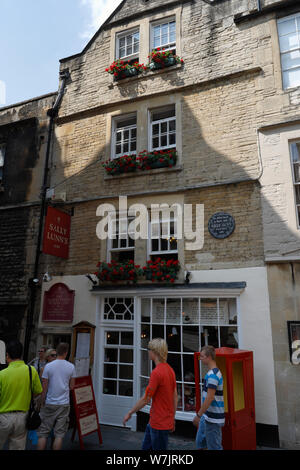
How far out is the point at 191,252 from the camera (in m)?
8.35

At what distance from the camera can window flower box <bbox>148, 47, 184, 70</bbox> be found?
9.75 m

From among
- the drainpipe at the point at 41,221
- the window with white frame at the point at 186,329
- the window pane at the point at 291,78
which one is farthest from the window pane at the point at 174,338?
the window pane at the point at 291,78

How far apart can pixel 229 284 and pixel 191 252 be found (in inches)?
51.2

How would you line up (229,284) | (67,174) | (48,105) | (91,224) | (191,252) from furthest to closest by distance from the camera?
(48,105) < (67,174) < (91,224) < (191,252) < (229,284)

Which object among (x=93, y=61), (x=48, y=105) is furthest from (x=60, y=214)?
(x=93, y=61)

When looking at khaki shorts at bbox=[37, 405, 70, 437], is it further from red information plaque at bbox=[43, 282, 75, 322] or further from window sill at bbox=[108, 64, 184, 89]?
window sill at bbox=[108, 64, 184, 89]

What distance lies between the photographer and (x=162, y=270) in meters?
8.41

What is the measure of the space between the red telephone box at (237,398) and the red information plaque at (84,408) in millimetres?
2147

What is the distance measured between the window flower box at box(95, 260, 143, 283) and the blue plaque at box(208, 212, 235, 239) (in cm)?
A: 212

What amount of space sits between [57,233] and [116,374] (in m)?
4.13

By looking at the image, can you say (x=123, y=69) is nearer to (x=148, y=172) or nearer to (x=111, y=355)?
(x=148, y=172)

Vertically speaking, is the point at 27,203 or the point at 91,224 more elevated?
the point at 27,203

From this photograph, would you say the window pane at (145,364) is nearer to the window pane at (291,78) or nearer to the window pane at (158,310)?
the window pane at (158,310)

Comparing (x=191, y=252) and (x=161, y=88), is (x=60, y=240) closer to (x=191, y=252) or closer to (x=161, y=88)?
(x=191, y=252)
